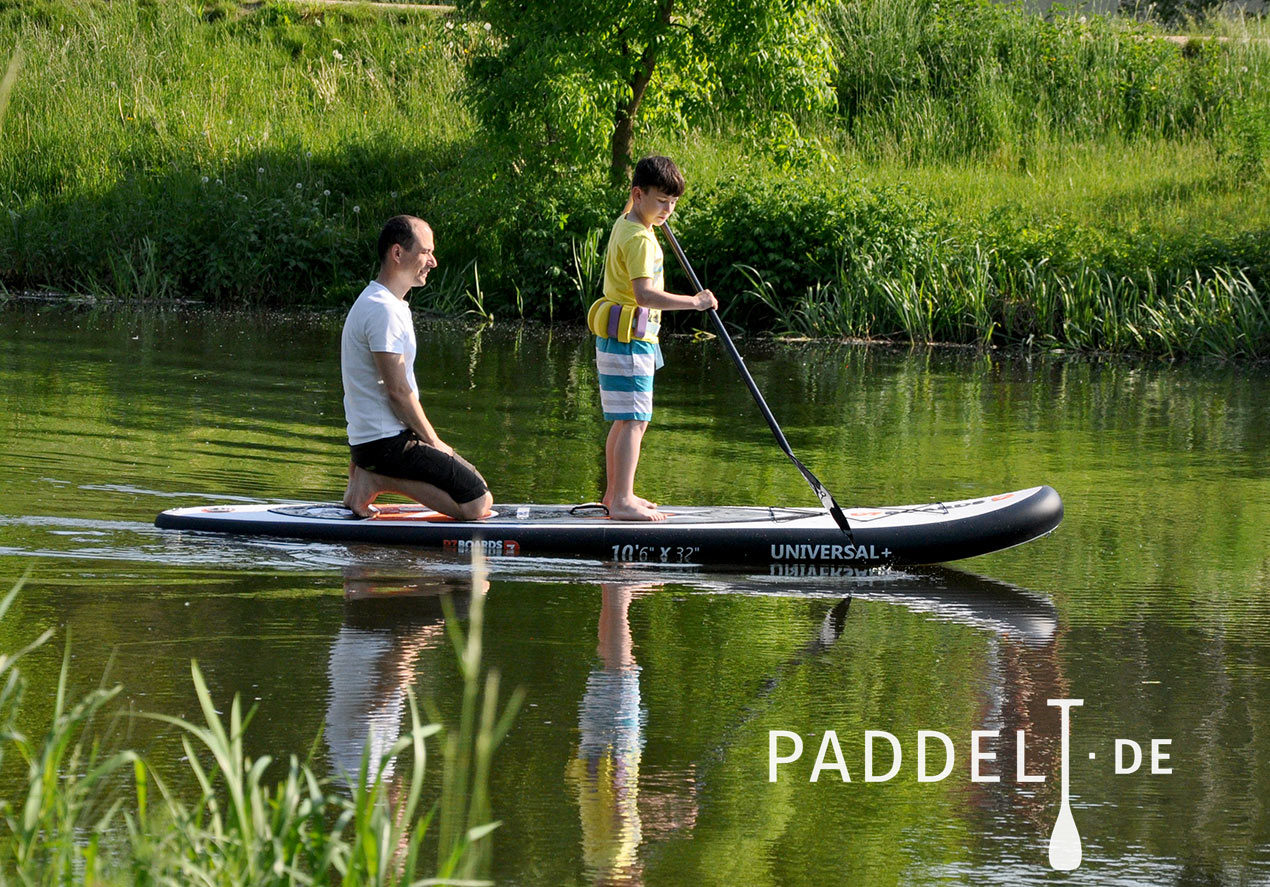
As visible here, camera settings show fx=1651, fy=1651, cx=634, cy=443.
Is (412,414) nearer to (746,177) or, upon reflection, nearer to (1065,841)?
(1065,841)

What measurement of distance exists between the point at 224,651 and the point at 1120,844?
2785 millimetres

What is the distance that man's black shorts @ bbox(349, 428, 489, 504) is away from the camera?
6.71 metres

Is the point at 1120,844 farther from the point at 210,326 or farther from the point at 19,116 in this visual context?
the point at 19,116

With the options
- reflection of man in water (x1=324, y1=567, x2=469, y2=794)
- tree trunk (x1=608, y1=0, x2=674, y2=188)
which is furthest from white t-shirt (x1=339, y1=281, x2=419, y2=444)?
Result: tree trunk (x1=608, y1=0, x2=674, y2=188)

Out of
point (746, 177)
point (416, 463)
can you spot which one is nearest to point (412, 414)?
point (416, 463)

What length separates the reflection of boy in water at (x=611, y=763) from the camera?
3.74 meters

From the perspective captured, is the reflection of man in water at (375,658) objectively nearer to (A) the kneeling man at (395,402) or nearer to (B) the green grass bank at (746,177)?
(A) the kneeling man at (395,402)

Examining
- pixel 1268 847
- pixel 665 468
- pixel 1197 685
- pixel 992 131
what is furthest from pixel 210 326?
pixel 1268 847

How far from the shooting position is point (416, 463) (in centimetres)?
671

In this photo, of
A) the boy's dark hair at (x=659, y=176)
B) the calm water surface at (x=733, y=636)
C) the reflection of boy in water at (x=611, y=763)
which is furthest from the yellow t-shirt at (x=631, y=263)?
the reflection of boy in water at (x=611, y=763)

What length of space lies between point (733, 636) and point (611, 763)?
4.66 ft

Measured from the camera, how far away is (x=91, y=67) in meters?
21.6

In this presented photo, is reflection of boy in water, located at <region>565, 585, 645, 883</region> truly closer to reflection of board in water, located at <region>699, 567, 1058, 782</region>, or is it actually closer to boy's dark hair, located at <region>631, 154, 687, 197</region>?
reflection of board in water, located at <region>699, 567, 1058, 782</region>

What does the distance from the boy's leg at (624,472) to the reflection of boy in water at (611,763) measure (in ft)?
4.03
